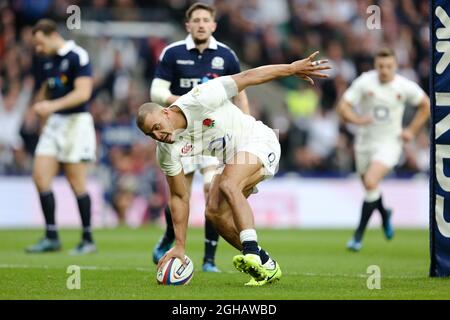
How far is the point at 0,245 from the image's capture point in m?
14.6

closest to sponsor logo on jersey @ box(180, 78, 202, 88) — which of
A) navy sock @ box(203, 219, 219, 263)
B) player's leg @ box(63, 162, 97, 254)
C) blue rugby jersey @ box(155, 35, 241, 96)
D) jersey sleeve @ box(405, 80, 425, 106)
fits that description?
blue rugby jersey @ box(155, 35, 241, 96)

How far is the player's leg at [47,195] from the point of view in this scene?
13281mm

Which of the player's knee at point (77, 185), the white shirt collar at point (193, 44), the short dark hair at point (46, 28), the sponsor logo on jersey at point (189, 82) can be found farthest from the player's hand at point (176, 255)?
the short dark hair at point (46, 28)

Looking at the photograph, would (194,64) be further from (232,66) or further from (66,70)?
(66,70)

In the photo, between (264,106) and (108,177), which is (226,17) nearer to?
(264,106)

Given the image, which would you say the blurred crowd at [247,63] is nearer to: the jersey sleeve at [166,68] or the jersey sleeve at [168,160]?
the jersey sleeve at [166,68]

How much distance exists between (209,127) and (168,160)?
48 cm

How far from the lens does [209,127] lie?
8.78 meters

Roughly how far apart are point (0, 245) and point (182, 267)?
6582 mm

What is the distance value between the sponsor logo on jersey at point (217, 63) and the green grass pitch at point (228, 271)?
89.5 inches

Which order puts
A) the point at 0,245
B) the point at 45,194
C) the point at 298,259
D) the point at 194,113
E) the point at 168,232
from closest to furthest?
the point at 194,113
the point at 168,232
the point at 298,259
the point at 45,194
the point at 0,245

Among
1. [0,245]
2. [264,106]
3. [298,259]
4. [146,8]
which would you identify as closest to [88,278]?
[298,259]

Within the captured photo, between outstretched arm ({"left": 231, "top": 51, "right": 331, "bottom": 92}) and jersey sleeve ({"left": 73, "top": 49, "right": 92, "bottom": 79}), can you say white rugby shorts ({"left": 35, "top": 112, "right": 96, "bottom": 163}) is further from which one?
outstretched arm ({"left": 231, "top": 51, "right": 331, "bottom": 92})

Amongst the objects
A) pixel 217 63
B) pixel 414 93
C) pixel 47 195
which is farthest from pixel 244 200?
pixel 414 93
